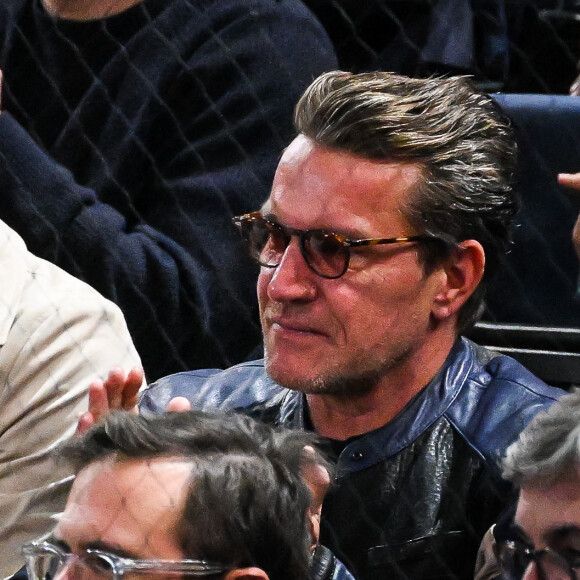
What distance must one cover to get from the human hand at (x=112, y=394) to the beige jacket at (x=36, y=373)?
0.22m

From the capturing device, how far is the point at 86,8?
1.48 m

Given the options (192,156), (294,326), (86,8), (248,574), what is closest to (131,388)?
(294,326)

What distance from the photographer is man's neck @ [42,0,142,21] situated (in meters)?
1.47

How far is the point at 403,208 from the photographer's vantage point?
40.4 inches

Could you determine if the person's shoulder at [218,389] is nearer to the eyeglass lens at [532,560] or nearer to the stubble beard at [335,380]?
the stubble beard at [335,380]

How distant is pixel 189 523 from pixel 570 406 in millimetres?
237

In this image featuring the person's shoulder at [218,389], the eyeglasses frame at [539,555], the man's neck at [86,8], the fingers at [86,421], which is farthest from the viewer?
the man's neck at [86,8]

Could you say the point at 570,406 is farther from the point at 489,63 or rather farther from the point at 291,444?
the point at 489,63

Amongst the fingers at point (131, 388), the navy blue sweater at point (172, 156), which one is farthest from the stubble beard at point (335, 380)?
the navy blue sweater at point (172, 156)

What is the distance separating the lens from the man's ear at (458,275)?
105cm

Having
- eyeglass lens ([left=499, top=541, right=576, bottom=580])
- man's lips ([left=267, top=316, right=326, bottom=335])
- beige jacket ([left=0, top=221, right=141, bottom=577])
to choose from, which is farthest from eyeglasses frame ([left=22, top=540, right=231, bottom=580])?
beige jacket ([left=0, top=221, right=141, bottom=577])

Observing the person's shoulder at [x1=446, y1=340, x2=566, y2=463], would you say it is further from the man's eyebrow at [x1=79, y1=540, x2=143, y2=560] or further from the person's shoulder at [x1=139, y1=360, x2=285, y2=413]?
the man's eyebrow at [x1=79, y1=540, x2=143, y2=560]

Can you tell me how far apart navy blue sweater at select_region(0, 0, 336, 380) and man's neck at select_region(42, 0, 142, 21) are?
0.01 m

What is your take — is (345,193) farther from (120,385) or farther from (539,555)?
(539,555)
